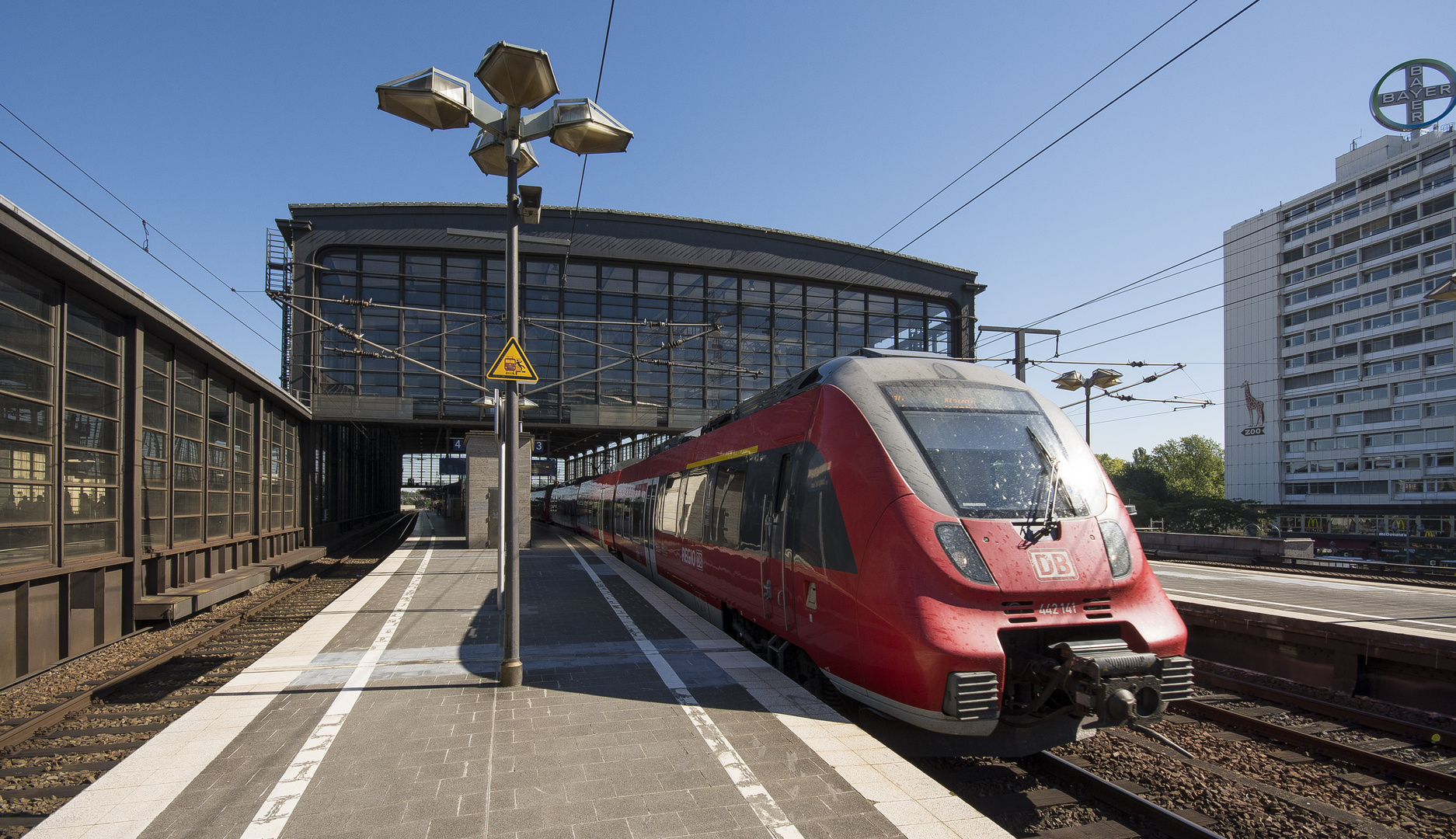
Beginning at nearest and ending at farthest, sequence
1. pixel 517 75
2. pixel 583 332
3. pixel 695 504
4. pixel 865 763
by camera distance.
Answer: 1. pixel 865 763
2. pixel 517 75
3. pixel 695 504
4. pixel 583 332

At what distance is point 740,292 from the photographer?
106ft

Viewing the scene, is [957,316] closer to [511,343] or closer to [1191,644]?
[1191,644]

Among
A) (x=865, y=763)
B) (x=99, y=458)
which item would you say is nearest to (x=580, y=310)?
(x=99, y=458)

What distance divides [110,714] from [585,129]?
6.84 m

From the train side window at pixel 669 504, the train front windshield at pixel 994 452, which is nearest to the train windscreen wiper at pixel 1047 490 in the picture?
the train front windshield at pixel 994 452

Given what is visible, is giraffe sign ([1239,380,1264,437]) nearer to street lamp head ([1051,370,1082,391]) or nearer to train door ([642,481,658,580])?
street lamp head ([1051,370,1082,391])

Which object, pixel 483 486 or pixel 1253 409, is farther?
pixel 1253 409

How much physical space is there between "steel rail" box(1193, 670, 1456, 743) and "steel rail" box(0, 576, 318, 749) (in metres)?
11.6

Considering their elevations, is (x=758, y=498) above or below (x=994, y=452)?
below

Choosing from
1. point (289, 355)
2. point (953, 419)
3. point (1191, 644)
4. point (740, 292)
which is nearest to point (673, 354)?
point (740, 292)

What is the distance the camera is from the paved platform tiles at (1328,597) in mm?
10383

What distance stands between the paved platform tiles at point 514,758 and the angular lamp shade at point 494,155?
4925mm

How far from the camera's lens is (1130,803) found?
4926mm

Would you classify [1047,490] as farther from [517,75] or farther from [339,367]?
[339,367]
